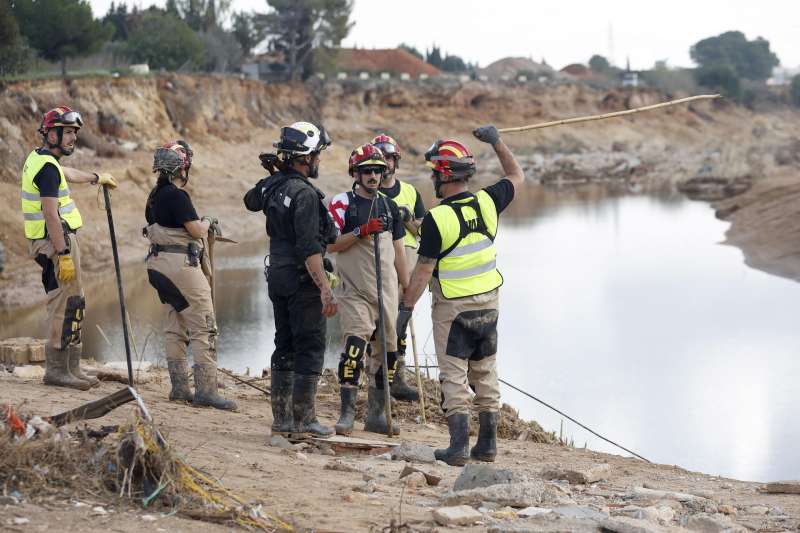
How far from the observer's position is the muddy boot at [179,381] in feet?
27.3

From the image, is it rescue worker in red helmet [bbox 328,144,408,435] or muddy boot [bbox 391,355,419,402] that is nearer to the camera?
rescue worker in red helmet [bbox 328,144,408,435]

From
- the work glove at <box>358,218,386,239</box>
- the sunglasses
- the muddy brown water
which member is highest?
the sunglasses

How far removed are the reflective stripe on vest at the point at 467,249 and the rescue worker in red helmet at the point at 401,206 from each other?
126 centimetres

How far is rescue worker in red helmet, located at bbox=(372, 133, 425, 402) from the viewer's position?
8547mm

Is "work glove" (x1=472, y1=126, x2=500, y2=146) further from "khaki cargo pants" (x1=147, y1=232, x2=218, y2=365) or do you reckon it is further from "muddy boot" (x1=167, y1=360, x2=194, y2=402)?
"muddy boot" (x1=167, y1=360, x2=194, y2=402)

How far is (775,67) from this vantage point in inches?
5167

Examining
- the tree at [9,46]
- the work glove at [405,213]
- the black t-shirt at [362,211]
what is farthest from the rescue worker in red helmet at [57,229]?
the tree at [9,46]

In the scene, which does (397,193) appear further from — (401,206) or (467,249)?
(467,249)

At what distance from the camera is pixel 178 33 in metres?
46.6

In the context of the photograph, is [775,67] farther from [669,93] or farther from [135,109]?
[135,109]

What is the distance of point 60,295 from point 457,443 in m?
3.18

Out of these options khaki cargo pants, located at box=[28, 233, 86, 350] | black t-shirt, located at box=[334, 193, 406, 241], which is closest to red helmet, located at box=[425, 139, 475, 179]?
black t-shirt, located at box=[334, 193, 406, 241]

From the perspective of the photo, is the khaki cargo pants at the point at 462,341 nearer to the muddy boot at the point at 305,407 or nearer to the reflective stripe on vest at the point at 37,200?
the muddy boot at the point at 305,407

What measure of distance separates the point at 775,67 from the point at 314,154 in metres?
134
